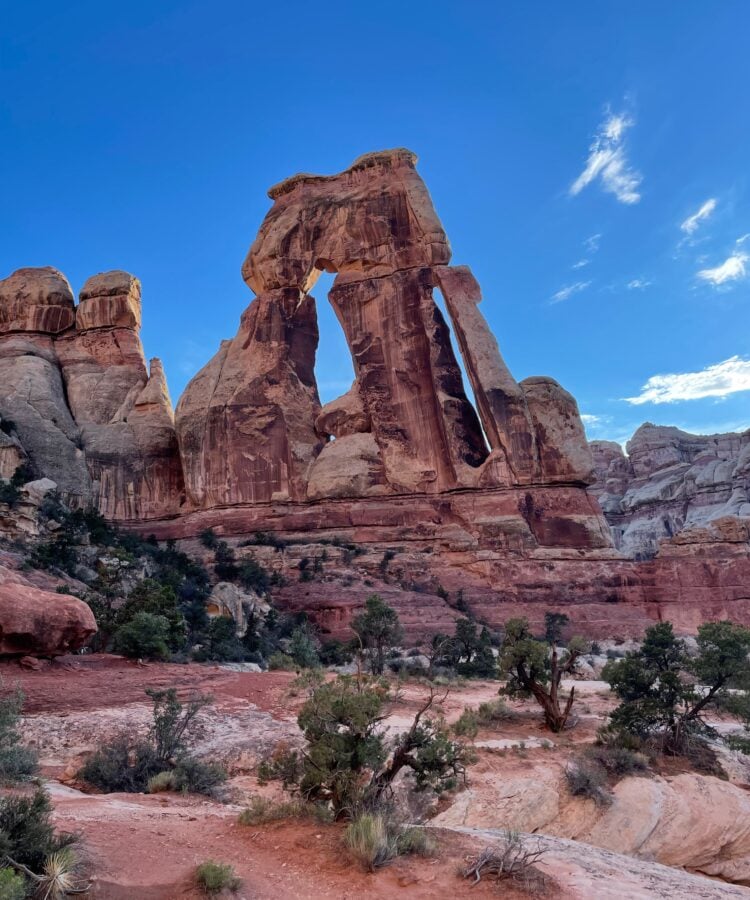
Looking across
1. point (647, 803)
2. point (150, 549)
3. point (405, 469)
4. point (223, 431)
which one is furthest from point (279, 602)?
point (647, 803)

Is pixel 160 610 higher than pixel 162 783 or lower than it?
higher

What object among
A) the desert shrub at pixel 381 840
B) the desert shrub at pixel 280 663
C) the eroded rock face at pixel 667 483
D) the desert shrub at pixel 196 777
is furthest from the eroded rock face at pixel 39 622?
the eroded rock face at pixel 667 483

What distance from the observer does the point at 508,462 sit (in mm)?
35875

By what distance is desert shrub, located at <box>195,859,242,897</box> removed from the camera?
17.1 ft

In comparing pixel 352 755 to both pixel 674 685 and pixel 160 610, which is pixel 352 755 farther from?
pixel 160 610

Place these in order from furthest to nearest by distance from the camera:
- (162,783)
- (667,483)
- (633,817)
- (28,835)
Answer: (667,483) → (633,817) → (162,783) → (28,835)

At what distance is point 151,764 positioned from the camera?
9406mm

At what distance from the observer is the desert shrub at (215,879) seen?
5219 mm

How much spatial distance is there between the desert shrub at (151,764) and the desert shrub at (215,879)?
11.8 feet

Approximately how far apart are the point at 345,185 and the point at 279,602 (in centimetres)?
2958

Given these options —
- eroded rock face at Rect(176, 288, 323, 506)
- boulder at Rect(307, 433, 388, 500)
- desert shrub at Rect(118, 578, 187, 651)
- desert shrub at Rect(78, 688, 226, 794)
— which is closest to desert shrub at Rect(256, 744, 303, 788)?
desert shrub at Rect(78, 688, 226, 794)

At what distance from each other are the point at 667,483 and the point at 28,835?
80.3m

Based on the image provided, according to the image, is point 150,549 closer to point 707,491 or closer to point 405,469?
point 405,469

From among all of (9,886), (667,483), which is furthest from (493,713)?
(667,483)
